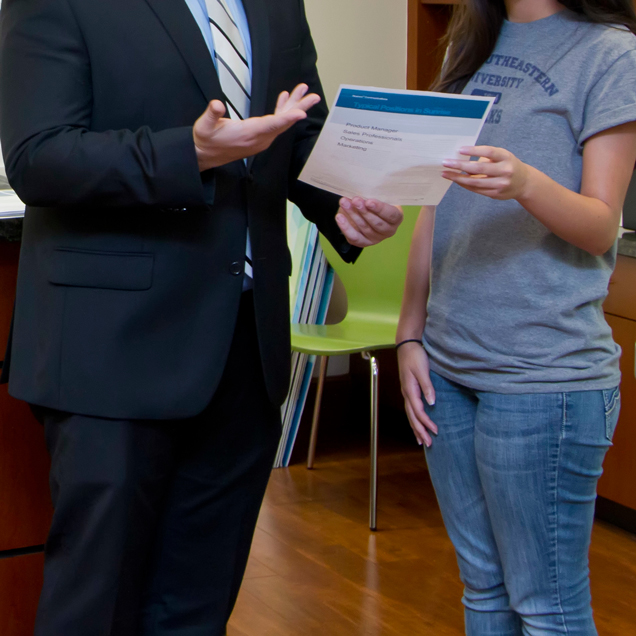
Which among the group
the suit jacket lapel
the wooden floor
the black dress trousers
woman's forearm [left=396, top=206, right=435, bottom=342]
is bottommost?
the wooden floor

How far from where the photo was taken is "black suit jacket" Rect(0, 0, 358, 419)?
1.11 metres

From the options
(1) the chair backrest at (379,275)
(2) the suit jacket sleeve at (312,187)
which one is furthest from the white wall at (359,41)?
(2) the suit jacket sleeve at (312,187)

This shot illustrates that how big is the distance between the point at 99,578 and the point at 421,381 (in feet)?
1.76

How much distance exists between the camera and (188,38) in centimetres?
118

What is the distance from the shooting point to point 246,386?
53.9 inches

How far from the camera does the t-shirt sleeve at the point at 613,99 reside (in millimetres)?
1083

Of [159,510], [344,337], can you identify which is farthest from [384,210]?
[344,337]

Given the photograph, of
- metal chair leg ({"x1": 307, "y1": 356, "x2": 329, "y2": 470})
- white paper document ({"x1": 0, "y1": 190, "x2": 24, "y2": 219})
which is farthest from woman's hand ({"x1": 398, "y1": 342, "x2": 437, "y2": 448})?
metal chair leg ({"x1": 307, "y1": 356, "x2": 329, "y2": 470})

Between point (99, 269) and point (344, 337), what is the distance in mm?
1911

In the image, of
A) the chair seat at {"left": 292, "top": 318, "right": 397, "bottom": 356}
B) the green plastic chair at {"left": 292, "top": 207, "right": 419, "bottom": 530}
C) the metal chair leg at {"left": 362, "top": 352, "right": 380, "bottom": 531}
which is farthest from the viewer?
the green plastic chair at {"left": 292, "top": 207, "right": 419, "bottom": 530}

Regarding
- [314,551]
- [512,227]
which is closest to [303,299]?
[314,551]

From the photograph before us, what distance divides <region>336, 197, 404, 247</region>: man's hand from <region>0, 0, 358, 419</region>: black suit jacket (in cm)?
13

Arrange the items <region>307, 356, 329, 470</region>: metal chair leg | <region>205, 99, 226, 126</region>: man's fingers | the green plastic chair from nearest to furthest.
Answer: <region>205, 99, 226, 126</region>: man's fingers < the green plastic chair < <region>307, 356, 329, 470</region>: metal chair leg

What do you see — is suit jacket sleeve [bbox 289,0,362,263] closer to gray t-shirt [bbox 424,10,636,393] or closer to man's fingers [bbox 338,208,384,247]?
man's fingers [bbox 338,208,384,247]
